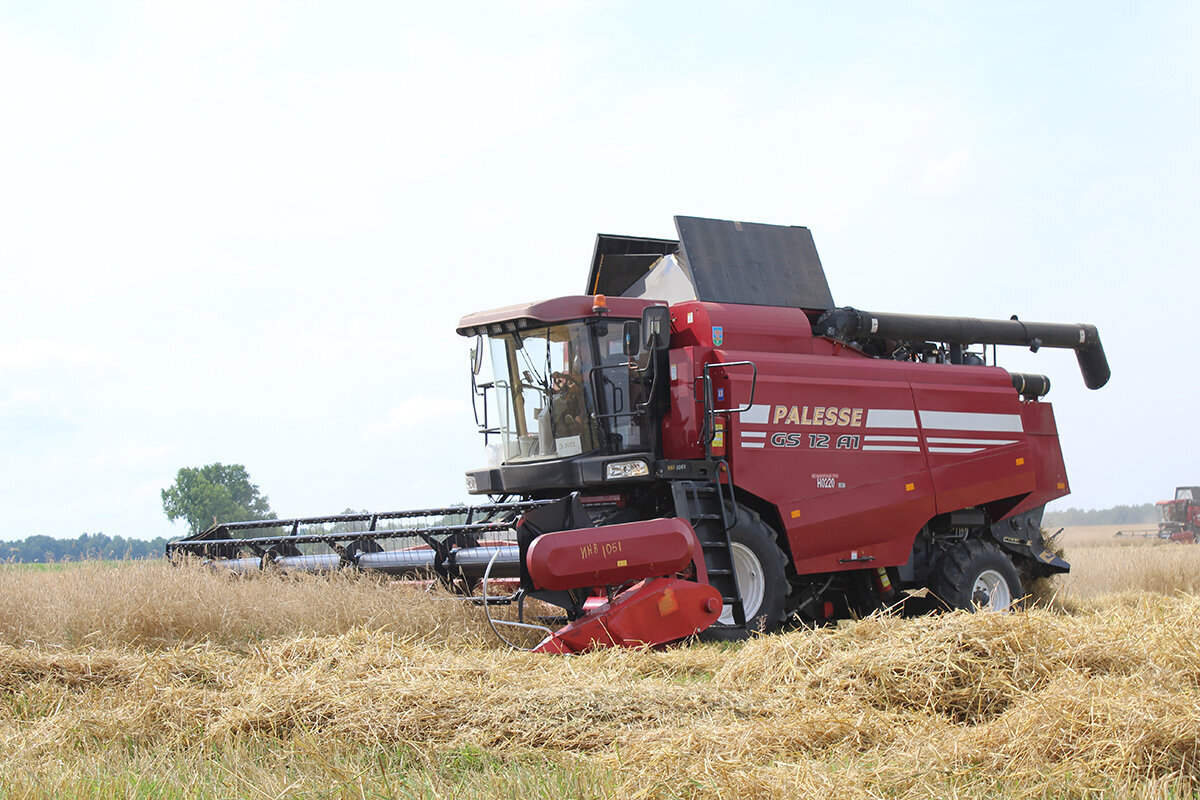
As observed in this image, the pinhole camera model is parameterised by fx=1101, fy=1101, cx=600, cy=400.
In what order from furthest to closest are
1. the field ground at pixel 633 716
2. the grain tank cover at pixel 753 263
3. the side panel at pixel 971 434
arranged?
the side panel at pixel 971 434
the grain tank cover at pixel 753 263
the field ground at pixel 633 716

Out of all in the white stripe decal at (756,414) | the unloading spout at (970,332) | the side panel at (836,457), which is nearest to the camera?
the white stripe decal at (756,414)

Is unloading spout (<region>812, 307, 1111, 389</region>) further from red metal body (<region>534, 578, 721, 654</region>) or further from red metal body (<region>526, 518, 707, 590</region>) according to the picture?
red metal body (<region>534, 578, 721, 654</region>)

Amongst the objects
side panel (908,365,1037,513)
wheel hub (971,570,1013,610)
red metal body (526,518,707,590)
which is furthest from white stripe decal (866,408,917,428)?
red metal body (526,518,707,590)

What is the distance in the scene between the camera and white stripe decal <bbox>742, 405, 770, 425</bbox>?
8.72 m

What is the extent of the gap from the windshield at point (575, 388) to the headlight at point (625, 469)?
0.24 m

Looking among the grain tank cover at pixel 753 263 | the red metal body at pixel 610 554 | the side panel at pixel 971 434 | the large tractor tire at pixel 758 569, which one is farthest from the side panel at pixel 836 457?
the red metal body at pixel 610 554

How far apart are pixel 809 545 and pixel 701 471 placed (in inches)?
49.5

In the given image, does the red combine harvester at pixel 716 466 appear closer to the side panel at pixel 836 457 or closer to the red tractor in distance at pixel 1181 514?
the side panel at pixel 836 457

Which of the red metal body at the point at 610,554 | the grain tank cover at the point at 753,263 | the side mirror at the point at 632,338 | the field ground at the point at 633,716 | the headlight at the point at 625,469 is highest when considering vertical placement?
the grain tank cover at the point at 753,263

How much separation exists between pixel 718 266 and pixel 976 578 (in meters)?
3.66

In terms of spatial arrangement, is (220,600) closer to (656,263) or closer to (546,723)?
(546,723)

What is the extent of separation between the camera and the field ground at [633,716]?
12.0ft

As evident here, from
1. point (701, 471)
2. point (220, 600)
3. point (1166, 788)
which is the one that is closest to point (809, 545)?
point (701, 471)

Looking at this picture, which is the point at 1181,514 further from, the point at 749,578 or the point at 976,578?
the point at 749,578
